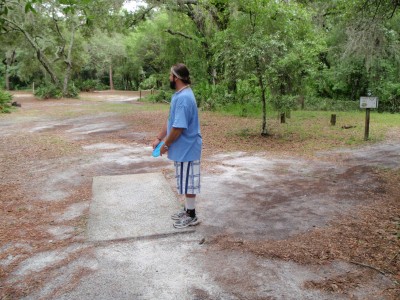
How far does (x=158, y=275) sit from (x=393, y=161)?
6271 millimetres

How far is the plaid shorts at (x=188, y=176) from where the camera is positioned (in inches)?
154

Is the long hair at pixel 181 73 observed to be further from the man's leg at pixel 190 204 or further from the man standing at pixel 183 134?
the man's leg at pixel 190 204

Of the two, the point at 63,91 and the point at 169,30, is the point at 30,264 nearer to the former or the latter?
the point at 169,30

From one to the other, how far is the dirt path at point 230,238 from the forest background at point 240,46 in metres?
2.30

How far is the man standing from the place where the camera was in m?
3.70

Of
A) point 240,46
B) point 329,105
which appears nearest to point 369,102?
point 240,46

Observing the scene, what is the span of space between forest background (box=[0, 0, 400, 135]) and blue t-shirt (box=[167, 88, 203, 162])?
124 centimetres

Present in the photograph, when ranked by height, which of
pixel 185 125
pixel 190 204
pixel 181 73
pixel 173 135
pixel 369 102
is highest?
pixel 181 73

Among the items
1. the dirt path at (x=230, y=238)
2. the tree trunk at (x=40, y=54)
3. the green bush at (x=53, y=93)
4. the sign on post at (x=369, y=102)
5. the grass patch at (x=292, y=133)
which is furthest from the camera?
the green bush at (x=53, y=93)

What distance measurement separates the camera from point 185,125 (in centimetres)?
369

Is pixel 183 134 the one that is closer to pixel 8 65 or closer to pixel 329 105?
pixel 329 105

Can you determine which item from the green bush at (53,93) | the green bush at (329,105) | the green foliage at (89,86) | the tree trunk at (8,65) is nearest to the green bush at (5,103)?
the green bush at (53,93)

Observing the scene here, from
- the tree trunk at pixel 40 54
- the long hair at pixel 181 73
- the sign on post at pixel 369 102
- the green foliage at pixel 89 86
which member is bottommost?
the sign on post at pixel 369 102

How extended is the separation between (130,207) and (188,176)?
115 cm
